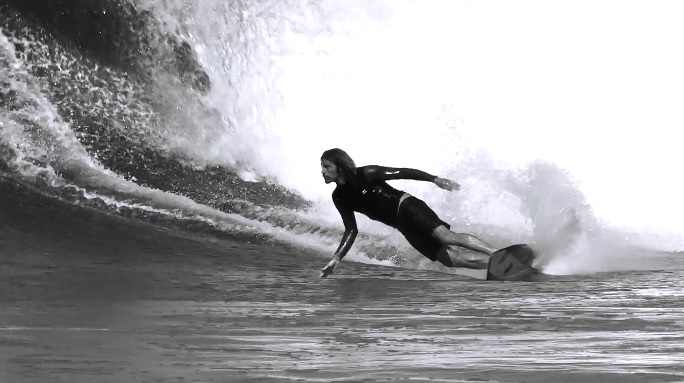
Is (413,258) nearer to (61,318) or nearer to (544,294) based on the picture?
(544,294)

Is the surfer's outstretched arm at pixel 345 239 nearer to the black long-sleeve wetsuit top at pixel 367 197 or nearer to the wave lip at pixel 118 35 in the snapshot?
the black long-sleeve wetsuit top at pixel 367 197

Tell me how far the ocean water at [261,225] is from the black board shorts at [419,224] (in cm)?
25

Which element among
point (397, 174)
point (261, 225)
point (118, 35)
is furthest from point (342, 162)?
point (118, 35)

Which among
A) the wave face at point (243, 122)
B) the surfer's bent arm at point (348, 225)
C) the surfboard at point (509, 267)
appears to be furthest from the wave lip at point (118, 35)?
the surfboard at point (509, 267)

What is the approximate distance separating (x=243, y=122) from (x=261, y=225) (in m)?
2.63

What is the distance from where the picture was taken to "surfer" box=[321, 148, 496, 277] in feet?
26.4

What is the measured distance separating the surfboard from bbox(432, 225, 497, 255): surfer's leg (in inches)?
6.1

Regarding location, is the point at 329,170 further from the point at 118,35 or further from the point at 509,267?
the point at 118,35

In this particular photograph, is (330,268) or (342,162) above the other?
(342,162)

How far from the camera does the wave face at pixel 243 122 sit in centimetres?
1066

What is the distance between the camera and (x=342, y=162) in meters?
8.03

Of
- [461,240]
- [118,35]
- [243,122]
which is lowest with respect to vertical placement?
[461,240]

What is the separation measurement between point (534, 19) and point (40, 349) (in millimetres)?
11439

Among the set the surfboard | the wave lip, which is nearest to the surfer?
the surfboard
